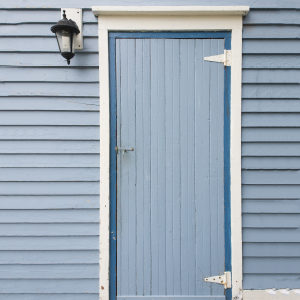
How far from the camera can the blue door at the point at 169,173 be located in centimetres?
194

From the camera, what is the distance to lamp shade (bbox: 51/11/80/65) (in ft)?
5.78

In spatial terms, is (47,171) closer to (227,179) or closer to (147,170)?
(147,170)

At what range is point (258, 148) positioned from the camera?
196 cm

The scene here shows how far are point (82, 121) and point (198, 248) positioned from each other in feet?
4.87

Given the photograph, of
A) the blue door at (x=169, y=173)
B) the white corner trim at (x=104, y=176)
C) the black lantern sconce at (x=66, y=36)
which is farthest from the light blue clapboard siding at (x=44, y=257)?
the black lantern sconce at (x=66, y=36)

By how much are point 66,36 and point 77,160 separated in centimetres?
100

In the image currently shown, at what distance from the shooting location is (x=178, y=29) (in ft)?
6.28

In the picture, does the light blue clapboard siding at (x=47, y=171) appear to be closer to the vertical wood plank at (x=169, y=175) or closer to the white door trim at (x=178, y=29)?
the white door trim at (x=178, y=29)

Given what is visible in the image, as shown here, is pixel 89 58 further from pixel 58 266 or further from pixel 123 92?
pixel 58 266

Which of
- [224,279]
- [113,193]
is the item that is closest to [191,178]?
[113,193]

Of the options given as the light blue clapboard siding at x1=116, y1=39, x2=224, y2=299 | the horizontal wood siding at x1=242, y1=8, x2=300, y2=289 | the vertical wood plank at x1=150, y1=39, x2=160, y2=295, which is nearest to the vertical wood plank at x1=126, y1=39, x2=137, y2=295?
the light blue clapboard siding at x1=116, y1=39, x2=224, y2=299

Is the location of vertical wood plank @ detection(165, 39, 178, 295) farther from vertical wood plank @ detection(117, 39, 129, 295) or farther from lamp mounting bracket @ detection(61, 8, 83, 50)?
lamp mounting bracket @ detection(61, 8, 83, 50)

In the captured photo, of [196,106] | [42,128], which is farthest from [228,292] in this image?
[42,128]

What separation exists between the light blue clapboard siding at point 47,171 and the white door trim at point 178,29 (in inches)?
2.7
